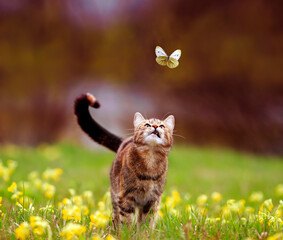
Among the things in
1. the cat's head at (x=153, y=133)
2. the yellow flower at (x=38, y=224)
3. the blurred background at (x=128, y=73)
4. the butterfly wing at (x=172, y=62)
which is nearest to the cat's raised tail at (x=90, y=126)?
the cat's head at (x=153, y=133)

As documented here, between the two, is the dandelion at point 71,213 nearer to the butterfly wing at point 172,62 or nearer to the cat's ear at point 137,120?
the cat's ear at point 137,120

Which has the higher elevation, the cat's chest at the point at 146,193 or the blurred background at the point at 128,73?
the blurred background at the point at 128,73

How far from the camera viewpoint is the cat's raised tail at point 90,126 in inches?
119

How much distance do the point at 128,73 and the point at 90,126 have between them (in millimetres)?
6036

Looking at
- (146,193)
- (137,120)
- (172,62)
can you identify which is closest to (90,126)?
(137,120)

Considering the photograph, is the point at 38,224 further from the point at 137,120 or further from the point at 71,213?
the point at 137,120

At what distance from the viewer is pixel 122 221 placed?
265cm

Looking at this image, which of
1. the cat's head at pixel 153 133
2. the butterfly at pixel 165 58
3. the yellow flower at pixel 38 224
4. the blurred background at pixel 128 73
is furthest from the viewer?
the blurred background at pixel 128 73

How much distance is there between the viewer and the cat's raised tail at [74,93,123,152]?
302 cm

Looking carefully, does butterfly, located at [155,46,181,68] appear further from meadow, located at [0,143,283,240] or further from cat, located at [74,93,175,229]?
meadow, located at [0,143,283,240]

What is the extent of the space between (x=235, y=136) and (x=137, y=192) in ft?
22.7

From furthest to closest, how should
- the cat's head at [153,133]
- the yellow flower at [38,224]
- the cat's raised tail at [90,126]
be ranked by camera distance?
the cat's raised tail at [90,126] → the cat's head at [153,133] → the yellow flower at [38,224]

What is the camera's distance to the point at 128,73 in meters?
9.09

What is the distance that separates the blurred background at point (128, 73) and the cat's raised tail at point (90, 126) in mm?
5381
